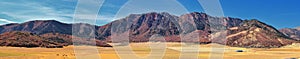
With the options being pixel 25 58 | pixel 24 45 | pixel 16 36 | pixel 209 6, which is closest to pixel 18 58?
pixel 25 58

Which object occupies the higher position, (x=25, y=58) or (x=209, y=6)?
(x=209, y=6)

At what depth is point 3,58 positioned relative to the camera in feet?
161

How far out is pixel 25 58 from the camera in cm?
5078

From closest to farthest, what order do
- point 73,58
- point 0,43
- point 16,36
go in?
point 73,58 < point 0,43 < point 16,36

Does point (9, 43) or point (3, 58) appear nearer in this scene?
point (3, 58)

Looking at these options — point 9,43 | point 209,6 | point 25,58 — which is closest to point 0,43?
point 9,43

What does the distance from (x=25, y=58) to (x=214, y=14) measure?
1463 inches

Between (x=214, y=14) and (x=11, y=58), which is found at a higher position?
(x=214, y=14)

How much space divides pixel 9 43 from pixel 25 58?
54993mm

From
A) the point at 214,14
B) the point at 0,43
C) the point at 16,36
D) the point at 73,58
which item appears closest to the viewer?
the point at 214,14

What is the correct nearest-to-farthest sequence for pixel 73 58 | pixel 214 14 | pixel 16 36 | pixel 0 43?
pixel 214 14 → pixel 73 58 → pixel 0 43 → pixel 16 36

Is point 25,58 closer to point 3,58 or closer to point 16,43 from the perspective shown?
point 3,58

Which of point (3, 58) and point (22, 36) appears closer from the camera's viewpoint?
point (3, 58)

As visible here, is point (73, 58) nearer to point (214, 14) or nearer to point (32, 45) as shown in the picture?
point (214, 14)
